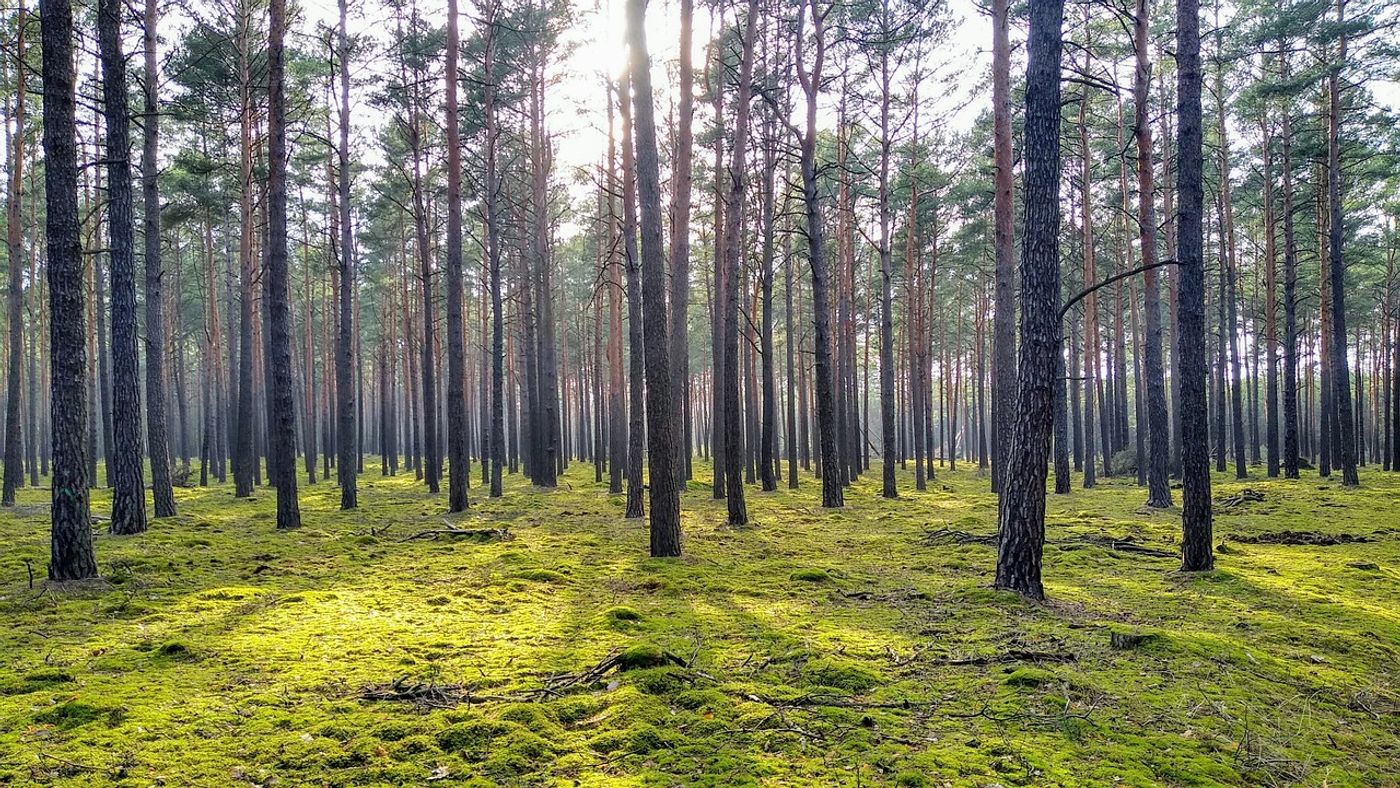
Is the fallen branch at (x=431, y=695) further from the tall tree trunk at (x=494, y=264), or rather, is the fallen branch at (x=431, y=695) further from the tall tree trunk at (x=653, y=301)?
the tall tree trunk at (x=494, y=264)

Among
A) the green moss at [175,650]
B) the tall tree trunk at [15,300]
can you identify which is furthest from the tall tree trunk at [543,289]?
the green moss at [175,650]

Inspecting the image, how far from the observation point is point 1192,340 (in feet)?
25.7

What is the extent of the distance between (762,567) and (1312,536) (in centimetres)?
789

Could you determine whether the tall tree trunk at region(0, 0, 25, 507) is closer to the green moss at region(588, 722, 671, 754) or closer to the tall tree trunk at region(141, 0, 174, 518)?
the tall tree trunk at region(141, 0, 174, 518)

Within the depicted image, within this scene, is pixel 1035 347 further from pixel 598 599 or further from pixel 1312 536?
pixel 1312 536

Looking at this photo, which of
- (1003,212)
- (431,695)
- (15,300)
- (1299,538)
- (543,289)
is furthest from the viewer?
(543,289)

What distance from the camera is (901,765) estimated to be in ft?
10.4

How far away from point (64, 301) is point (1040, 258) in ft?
28.4

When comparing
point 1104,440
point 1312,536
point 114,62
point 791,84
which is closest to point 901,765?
point 1312,536

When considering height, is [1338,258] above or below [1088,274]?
below

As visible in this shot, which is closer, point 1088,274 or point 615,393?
point 615,393

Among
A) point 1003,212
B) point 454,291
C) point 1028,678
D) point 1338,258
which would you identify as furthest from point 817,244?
Result: point 1338,258

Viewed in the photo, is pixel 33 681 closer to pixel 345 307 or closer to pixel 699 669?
pixel 699 669

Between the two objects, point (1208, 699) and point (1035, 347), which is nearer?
point (1208, 699)
